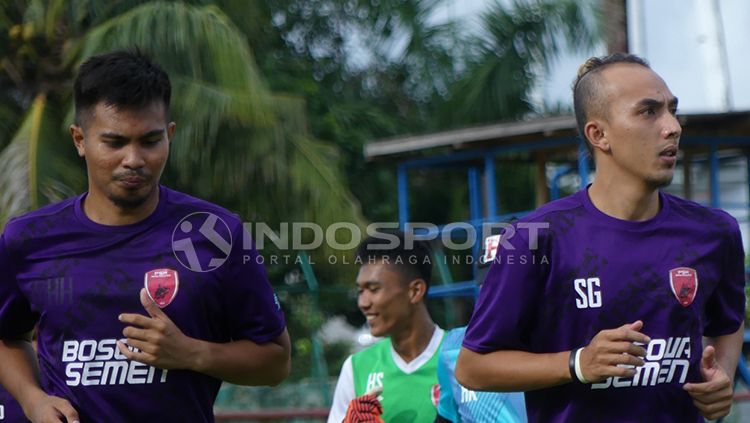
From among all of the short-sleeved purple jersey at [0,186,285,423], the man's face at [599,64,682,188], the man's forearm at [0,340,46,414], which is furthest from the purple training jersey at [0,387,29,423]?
the man's face at [599,64,682,188]

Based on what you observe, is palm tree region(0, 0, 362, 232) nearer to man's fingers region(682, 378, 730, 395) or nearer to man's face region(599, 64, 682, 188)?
man's face region(599, 64, 682, 188)

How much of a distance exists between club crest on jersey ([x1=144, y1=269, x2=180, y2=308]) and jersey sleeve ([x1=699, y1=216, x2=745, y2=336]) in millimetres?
1790

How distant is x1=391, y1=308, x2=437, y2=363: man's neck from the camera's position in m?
6.59

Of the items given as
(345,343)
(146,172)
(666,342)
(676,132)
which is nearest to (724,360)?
(666,342)

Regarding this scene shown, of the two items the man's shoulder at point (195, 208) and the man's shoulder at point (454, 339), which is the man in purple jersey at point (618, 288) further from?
the man's shoulder at point (454, 339)

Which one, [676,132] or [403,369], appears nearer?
[676,132]

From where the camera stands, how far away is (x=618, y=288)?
401 centimetres

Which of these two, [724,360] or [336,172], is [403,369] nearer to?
[724,360]

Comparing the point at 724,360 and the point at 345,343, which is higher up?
the point at 724,360

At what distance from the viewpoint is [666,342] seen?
157 inches

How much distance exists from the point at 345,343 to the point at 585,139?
10273mm

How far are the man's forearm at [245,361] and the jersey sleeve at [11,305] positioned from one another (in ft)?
2.36

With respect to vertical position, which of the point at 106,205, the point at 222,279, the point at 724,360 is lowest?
the point at 724,360

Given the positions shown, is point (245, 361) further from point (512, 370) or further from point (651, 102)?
point (651, 102)
